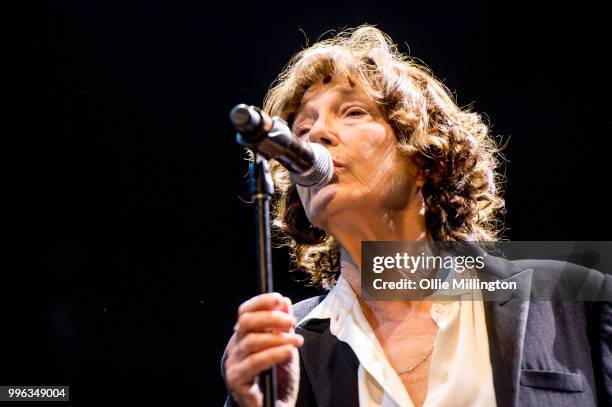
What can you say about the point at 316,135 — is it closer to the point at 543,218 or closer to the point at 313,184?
the point at 313,184

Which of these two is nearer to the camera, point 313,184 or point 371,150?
point 313,184

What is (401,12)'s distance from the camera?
9.00 feet

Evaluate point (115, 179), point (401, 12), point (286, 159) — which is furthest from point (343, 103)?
point (115, 179)

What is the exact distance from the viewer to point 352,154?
1846mm

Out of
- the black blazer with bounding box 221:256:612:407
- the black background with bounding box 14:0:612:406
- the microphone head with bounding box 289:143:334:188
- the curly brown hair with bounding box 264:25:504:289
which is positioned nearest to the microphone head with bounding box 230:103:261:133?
the microphone head with bounding box 289:143:334:188

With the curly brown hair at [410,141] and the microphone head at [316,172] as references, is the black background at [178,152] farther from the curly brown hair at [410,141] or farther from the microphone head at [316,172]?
the microphone head at [316,172]

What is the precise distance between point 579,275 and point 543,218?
0.86m

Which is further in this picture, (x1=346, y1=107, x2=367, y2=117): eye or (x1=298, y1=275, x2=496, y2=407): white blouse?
(x1=346, y1=107, x2=367, y2=117): eye

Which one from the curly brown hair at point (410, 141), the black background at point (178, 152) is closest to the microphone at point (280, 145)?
the curly brown hair at point (410, 141)

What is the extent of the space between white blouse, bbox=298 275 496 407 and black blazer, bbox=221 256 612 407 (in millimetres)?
29

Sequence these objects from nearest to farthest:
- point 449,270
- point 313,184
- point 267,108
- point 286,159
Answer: point 286,159
point 313,184
point 449,270
point 267,108

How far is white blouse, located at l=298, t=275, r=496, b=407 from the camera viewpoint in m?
1.59

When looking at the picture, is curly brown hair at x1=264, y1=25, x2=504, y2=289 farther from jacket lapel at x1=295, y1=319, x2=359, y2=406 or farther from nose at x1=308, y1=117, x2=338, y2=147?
jacket lapel at x1=295, y1=319, x2=359, y2=406

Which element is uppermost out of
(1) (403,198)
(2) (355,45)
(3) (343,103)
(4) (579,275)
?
(2) (355,45)
